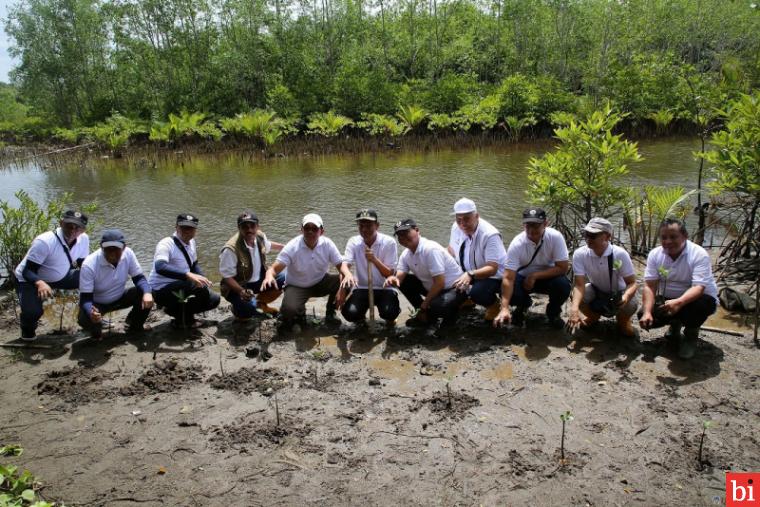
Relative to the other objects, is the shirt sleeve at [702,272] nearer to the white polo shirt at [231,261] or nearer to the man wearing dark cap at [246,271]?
the man wearing dark cap at [246,271]

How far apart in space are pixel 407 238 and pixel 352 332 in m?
1.13

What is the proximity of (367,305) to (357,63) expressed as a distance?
25.7m

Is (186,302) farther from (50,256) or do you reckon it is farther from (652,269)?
(652,269)

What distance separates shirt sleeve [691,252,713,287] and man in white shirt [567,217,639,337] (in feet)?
1.60

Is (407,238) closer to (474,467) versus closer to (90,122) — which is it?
(474,467)

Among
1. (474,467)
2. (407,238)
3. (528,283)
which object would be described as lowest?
(474,467)

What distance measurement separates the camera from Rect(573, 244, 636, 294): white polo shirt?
16.1ft

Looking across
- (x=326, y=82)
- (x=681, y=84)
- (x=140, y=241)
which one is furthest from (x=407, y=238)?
(x=326, y=82)

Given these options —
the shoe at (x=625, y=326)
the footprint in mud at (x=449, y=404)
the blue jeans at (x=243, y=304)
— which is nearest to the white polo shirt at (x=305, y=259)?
the blue jeans at (x=243, y=304)

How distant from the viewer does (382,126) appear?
21906mm

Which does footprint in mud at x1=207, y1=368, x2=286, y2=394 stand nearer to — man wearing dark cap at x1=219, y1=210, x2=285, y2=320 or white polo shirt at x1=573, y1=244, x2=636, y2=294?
man wearing dark cap at x1=219, y1=210, x2=285, y2=320

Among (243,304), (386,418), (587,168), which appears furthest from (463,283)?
(587,168)

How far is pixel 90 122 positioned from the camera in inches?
1324

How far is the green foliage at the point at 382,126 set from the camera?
21.2 m
